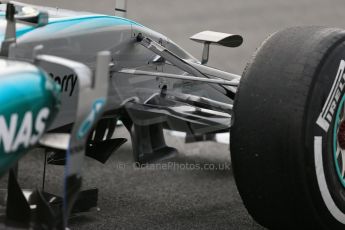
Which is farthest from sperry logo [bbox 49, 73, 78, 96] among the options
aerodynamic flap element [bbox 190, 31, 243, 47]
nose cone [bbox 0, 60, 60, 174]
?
aerodynamic flap element [bbox 190, 31, 243, 47]

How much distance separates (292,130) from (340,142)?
377 millimetres

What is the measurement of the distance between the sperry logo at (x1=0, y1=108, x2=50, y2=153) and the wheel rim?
3.49ft

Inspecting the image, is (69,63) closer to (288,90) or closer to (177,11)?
(288,90)

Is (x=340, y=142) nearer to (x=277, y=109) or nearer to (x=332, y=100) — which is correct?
(x=332, y=100)

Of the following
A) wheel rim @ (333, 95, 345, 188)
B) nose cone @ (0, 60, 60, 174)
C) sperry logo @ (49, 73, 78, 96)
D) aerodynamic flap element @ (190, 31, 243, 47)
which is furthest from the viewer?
aerodynamic flap element @ (190, 31, 243, 47)

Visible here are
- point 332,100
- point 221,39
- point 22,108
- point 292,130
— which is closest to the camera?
point 22,108

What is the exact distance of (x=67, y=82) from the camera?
2.46 metres

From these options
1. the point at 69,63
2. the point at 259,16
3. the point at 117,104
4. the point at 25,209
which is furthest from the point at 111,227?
the point at 259,16

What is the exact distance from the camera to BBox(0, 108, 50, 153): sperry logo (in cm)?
176

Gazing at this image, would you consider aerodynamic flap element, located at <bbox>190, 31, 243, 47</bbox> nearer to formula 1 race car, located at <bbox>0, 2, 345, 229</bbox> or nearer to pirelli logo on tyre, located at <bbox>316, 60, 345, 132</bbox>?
formula 1 race car, located at <bbox>0, 2, 345, 229</bbox>

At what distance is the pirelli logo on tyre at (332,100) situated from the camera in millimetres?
2189

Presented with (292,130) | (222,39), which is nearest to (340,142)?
(292,130)

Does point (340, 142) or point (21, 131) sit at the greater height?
point (21, 131)

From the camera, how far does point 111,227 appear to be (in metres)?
2.67
